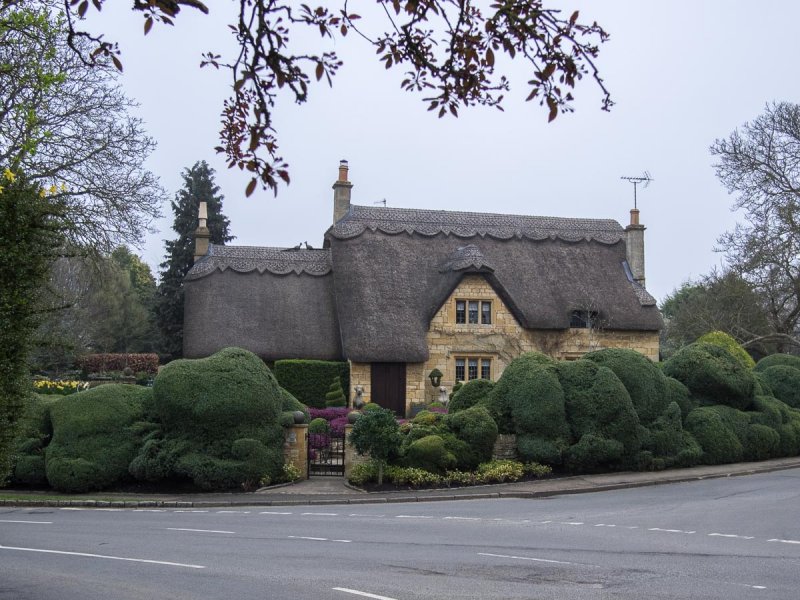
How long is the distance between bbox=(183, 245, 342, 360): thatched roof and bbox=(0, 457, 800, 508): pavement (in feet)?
42.4

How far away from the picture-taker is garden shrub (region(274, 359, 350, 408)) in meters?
33.4

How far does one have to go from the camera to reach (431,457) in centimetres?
2133

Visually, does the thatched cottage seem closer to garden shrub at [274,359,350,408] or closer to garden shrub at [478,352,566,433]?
garden shrub at [274,359,350,408]

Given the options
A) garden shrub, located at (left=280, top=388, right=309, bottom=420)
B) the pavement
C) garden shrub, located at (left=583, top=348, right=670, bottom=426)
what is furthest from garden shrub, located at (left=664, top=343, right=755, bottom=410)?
garden shrub, located at (left=280, top=388, right=309, bottom=420)

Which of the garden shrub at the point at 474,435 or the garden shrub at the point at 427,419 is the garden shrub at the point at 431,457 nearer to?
the garden shrub at the point at 474,435

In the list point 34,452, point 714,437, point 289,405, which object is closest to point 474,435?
point 289,405

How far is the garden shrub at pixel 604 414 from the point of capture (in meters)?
22.7

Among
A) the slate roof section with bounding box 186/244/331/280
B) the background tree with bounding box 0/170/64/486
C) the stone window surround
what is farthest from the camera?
the slate roof section with bounding box 186/244/331/280

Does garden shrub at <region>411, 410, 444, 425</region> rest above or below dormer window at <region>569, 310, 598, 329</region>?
below

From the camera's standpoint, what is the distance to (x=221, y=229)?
5206 cm

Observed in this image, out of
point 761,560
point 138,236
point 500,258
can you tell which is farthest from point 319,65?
point 500,258

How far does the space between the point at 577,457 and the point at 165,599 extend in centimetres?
1524

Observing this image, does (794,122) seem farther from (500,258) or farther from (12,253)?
(12,253)

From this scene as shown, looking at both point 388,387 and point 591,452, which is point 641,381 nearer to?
point 591,452
